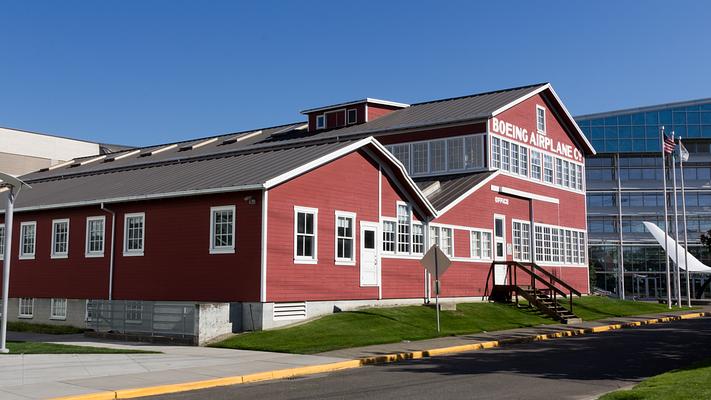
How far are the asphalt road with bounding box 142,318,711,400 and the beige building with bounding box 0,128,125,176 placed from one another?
4773 cm

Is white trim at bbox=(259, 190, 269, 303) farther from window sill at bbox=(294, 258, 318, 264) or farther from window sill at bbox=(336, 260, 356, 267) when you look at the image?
window sill at bbox=(336, 260, 356, 267)

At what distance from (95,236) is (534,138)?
23.2 meters

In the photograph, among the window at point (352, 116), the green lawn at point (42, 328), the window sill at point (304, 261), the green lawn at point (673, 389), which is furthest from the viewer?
the window at point (352, 116)

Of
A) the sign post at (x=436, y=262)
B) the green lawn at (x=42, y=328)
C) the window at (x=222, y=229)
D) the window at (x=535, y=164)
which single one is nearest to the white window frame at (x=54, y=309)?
the green lawn at (x=42, y=328)

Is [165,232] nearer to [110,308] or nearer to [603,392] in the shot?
[110,308]

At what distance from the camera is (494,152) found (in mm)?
35688

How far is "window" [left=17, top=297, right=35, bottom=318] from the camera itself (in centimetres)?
2920

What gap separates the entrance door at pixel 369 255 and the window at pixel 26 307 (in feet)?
43.2

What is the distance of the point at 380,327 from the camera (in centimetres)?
2305

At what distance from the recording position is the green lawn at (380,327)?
20.2 metres

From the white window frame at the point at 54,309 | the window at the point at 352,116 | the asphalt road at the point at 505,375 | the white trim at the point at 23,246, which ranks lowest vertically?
the asphalt road at the point at 505,375

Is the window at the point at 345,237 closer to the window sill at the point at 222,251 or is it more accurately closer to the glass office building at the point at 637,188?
the window sill at the point at 222,251

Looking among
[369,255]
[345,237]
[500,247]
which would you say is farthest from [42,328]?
[500,247]

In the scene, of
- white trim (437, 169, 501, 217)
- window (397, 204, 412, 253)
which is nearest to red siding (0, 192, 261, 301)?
window (397, 204, 412, 253)
